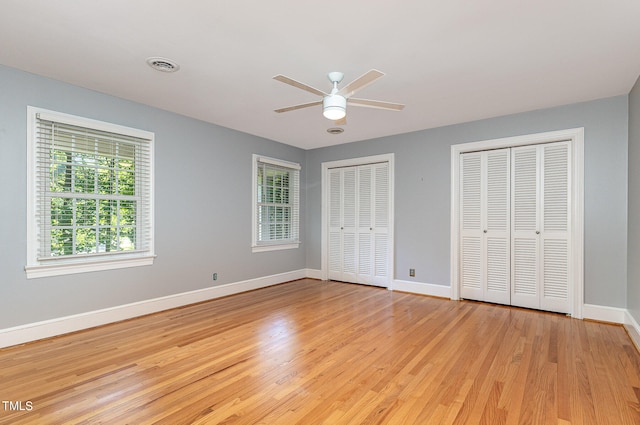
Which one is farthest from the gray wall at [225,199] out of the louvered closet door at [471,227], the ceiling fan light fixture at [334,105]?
the ceiling fan light fixture at [334,105]

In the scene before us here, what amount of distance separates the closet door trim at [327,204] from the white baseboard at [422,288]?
14cm

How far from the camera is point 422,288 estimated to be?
16.4ft

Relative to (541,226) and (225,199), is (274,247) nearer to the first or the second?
(225,199)

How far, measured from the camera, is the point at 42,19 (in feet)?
7.33

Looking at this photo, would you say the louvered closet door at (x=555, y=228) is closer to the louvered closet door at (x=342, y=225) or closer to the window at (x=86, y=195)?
the louvered closet door at (x=342, y=225)

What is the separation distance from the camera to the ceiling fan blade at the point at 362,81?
2240 millimetres

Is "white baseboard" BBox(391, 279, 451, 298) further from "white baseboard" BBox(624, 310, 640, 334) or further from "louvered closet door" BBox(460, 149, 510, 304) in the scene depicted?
"white baseboard" BBox(624, 310, 640, 334)

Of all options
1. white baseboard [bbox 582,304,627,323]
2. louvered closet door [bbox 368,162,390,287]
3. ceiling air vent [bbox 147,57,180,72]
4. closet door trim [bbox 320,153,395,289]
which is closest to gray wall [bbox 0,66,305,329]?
closet door trim [bbox 320,153,395,289]

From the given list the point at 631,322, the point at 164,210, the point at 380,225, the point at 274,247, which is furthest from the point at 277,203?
the point at 631,322

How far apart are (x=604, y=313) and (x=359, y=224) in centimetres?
339

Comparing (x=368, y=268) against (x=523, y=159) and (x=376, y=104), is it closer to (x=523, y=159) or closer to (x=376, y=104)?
(x=523, y=159)

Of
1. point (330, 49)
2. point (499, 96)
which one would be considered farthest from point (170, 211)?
point (499, 96)

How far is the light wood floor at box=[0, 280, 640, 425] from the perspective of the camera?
Answer: 1949 mm

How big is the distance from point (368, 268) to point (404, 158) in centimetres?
195
